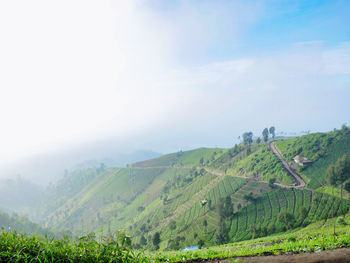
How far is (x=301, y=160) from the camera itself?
110188 mm

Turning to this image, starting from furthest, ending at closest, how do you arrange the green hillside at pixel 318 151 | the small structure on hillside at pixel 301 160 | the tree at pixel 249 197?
the small structure on hillside at pixel 301 160 → the tree at pixel 249 197 → the green hillside at pixel 318 151

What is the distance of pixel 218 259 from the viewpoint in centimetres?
940

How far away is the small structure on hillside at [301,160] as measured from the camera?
10700 centimetres

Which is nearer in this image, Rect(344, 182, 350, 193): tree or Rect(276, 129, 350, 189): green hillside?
Rect(344, 182, 350, 193): tree

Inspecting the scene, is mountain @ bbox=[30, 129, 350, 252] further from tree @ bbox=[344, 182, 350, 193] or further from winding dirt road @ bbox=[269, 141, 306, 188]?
tree @ bbox=[344, 182, 350, 193]

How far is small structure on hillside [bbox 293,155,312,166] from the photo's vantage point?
107 meters

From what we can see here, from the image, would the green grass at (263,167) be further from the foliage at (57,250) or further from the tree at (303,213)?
the foliage at (57,250)

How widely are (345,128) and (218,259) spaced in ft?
506

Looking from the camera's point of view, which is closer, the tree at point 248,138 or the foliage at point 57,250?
the foliage at point 57,250

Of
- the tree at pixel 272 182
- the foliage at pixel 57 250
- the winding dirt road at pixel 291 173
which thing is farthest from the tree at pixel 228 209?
the foliage at pixel 57 250

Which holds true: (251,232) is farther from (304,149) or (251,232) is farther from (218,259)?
(218,259)

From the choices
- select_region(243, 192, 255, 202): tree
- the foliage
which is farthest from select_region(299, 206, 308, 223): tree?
the foliage

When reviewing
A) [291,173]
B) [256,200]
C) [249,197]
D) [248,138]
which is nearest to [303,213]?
[256,200]

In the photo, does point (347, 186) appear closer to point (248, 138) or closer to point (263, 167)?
point (263, 167)
